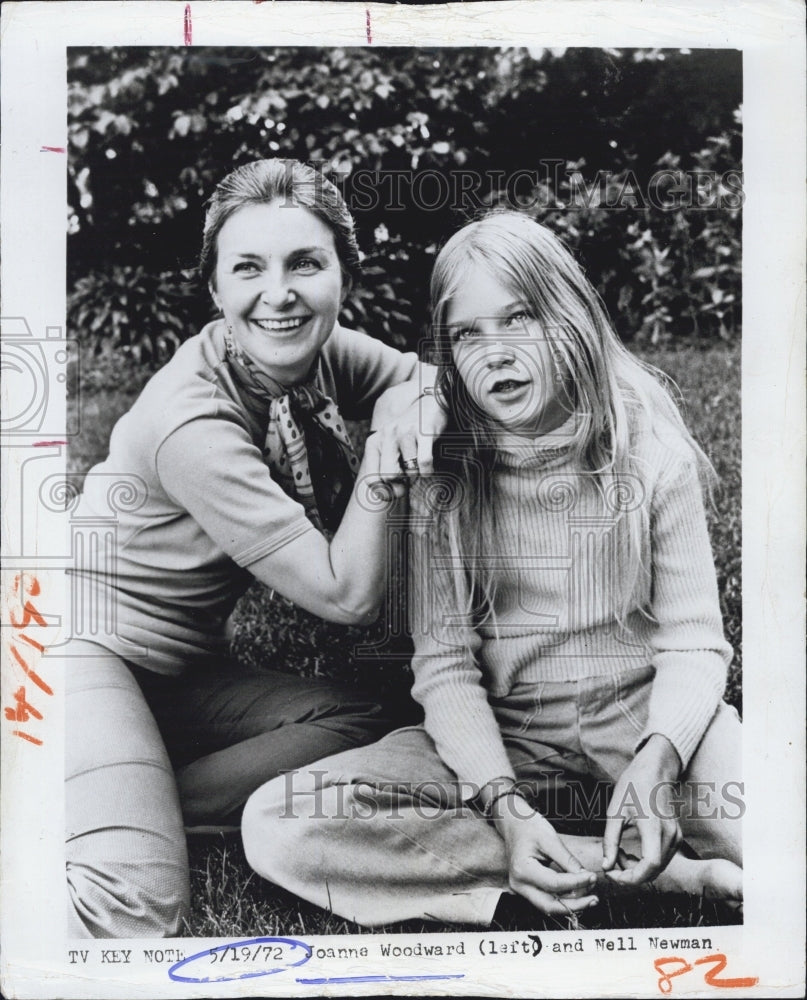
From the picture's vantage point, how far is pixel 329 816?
2.10m

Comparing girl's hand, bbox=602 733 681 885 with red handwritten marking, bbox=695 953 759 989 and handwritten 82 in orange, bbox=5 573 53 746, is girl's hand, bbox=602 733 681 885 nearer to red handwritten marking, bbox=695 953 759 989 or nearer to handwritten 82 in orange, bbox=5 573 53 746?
red handwritten marking, bbox=695 953 759 989

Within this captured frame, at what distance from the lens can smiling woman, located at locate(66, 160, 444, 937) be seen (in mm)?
2098

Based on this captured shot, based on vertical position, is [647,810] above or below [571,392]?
below

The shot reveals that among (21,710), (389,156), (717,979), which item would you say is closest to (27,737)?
(21,710)

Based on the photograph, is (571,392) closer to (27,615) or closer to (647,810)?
(647,810)

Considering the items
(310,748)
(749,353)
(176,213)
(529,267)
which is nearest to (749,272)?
(749,353)

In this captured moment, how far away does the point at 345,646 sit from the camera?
7.13 feet

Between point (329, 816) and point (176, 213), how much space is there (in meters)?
1.37

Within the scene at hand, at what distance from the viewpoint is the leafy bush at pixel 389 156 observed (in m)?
2.16

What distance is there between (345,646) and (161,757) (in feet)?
1.52

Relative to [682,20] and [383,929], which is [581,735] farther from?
[682,20]

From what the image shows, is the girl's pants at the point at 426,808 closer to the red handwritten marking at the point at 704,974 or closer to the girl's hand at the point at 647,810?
the girl's hand at the point at 647,810

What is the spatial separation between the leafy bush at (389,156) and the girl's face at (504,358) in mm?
104

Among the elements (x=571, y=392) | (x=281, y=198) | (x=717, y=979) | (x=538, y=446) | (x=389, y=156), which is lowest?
(x=717, y=979)
